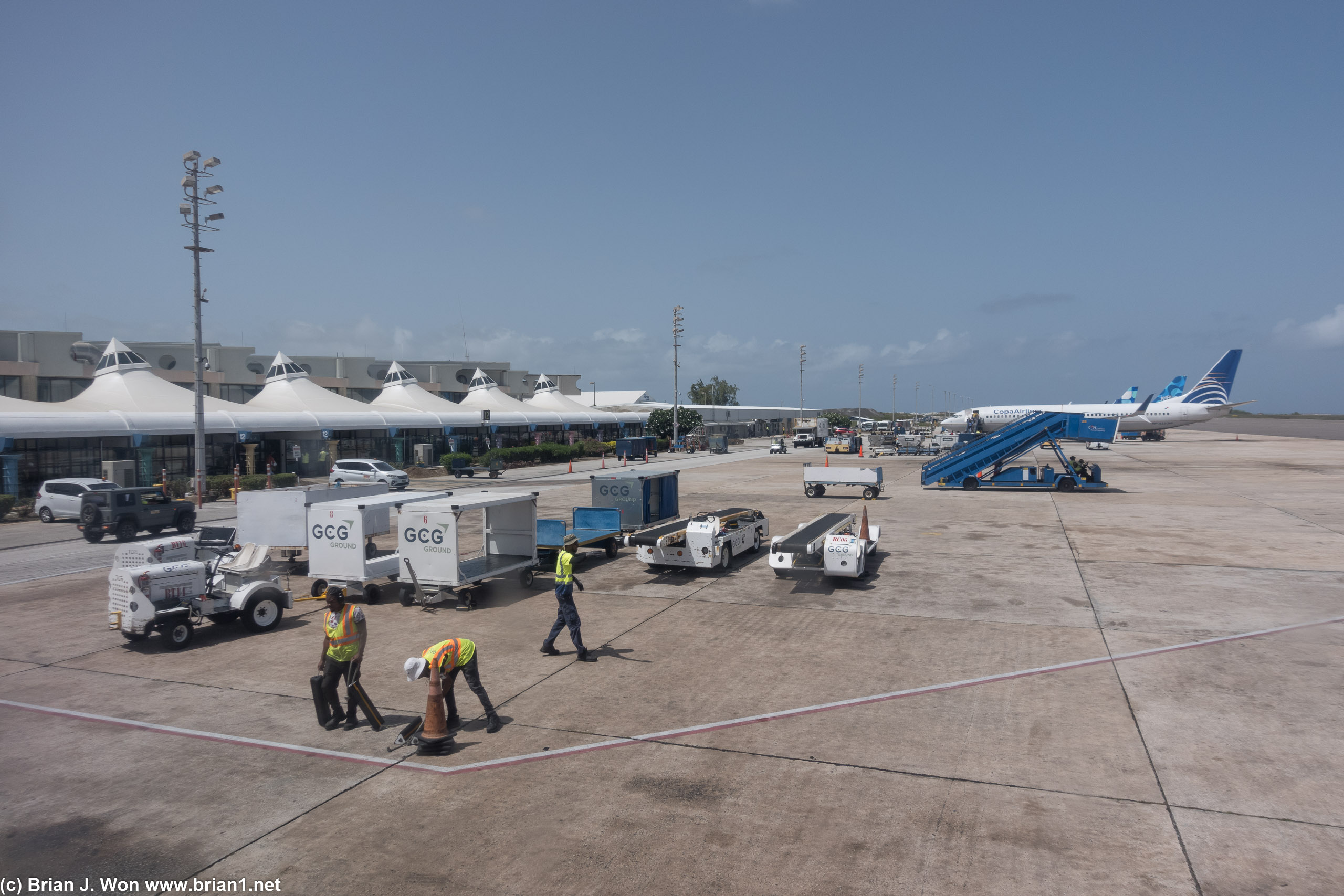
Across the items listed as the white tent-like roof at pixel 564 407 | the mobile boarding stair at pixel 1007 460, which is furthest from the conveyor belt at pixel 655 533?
the white tent-like roof at pixel 564 407

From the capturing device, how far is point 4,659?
43.1ft

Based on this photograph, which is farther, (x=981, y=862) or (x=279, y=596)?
(x=279, y=596)

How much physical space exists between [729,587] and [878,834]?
1069 centimetres

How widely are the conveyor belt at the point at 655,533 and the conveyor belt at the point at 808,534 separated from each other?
114 inches

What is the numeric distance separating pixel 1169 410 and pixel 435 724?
293 feet

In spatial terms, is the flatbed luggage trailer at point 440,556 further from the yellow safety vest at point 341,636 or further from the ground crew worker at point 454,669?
the ground crew worker at point 454,669

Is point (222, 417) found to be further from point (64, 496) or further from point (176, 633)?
point (176, 633)

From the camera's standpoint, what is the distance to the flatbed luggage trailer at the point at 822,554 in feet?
57.3

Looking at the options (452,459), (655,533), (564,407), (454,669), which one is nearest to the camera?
(454,669)

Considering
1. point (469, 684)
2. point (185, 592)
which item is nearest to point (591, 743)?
point (469, 684)

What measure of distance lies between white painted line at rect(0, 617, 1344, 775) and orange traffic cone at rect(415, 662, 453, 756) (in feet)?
0.84

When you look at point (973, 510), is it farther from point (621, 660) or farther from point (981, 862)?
point (981, 862)

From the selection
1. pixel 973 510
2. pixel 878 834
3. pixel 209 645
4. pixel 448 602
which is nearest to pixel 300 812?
pixel 878 834

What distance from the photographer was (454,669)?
30.1 ft
